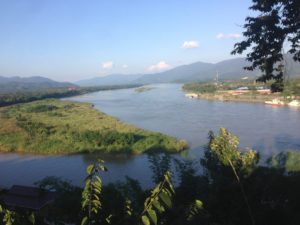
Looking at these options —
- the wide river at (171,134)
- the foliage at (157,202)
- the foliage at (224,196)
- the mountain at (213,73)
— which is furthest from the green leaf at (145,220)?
the mountain at (213,73)

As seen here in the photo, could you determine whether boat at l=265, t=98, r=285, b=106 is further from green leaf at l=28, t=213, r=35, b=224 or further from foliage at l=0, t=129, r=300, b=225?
green leaf at l=28, t=213, r=35, b=224

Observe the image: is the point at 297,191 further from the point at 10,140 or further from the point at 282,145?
the point at 10,140

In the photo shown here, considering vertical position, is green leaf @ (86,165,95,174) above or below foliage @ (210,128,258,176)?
above

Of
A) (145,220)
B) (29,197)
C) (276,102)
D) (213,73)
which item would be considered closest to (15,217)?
(145,220)

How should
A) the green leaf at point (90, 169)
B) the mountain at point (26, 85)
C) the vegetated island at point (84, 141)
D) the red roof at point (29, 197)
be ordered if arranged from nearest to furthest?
the green leaf at point (90, 169), the red roof at point (29, 197), the vegetated island at point (84, 141), the mountain at point (26, 85)

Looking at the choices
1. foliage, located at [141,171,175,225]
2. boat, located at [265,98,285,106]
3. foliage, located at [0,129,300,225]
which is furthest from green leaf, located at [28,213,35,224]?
boat, located at [265,98,285,106]

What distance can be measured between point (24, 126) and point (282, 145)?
33.0 ft

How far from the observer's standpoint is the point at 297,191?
9.57 ft

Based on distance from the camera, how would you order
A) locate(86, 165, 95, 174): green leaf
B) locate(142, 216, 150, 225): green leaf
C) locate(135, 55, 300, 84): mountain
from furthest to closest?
1. locate(135, 55, 300, 84): mountain
2. locate(86, 165, 95, 174): green leaf
3. locate(142, 216, 150, 225): green leaf

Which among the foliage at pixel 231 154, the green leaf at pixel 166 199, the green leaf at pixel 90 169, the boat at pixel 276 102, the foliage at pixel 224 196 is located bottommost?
the boat at pixel 276 102

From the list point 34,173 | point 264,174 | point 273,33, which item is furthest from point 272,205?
point 34,173

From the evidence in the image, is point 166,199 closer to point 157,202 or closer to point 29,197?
point 157,202

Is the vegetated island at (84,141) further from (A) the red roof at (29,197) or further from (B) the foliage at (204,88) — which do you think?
(B) the foliage at (204,88)

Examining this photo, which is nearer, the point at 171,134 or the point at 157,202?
the point at 157,202
